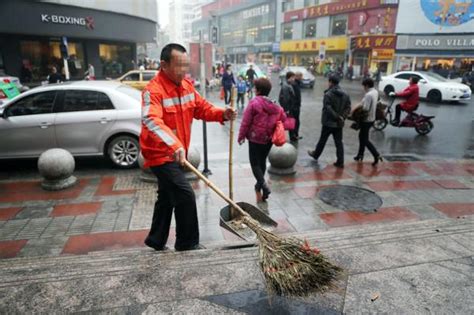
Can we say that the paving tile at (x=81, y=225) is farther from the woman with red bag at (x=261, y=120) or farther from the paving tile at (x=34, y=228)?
the woman with red bag at (x=261, y=120)

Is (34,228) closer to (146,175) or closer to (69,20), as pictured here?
(146,175)

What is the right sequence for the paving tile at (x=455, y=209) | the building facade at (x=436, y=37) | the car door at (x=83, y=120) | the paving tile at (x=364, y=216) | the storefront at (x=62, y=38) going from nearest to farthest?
1. the paving tile at (x=364, y=216)
2. the paving tile at (x=455, y=209)
3. the car door at (x=83, y=120)
4. the storefront at (x=62, y=38)
5. the building facade at (x=436, y=37)

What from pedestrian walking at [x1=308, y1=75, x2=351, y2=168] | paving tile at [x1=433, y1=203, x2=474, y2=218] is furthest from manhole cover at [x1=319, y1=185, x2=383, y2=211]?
pedestrian walking at [x1=308, y1=75, x2=351, y2=168]

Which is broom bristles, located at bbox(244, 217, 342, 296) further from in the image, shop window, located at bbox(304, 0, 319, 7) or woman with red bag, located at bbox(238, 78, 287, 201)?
shop window, located at bbox(304, 0, 319, 7)

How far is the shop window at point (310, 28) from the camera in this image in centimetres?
4747

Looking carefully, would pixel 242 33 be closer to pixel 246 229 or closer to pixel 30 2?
pixel 30 2

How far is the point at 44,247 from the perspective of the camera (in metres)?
4.20

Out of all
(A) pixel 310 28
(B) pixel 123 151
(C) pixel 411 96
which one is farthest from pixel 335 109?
(A) pixel 310 28

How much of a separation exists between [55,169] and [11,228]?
1.42 metres

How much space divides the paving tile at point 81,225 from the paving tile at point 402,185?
4596mm

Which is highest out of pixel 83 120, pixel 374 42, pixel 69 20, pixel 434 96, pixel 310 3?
pixel 310 3

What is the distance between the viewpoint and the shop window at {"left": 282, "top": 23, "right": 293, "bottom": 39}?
5297 centimetres

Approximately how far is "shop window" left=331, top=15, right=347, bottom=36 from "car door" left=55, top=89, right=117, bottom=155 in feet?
132

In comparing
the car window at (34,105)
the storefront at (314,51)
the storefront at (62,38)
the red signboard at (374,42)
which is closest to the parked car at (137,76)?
the storefront at (62,38)
